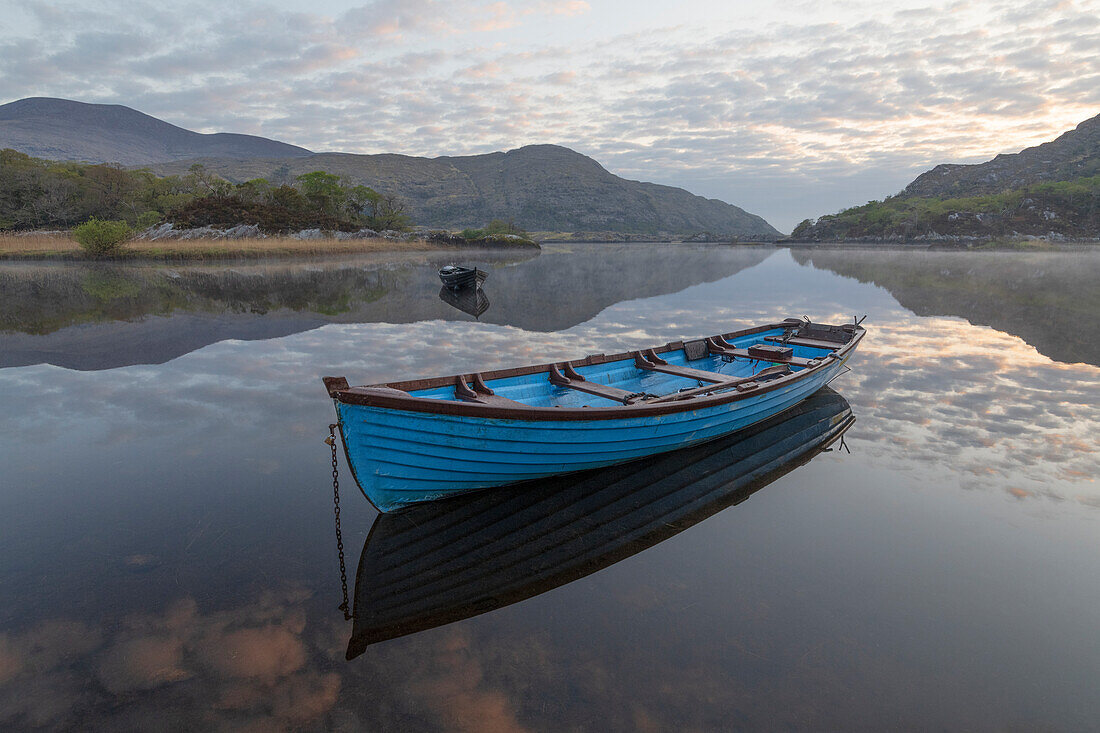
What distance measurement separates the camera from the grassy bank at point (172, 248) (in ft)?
147

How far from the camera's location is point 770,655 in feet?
16.4

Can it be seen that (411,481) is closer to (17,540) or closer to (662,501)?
(662,501)

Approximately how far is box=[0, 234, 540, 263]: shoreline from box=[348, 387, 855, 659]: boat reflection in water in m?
50.9

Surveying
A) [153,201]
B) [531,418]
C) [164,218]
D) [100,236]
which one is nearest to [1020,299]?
[531,418]

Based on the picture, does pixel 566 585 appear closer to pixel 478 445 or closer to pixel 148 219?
pixel 478 445

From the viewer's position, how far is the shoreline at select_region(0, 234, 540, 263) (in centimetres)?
4481

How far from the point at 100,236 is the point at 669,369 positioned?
5219cm

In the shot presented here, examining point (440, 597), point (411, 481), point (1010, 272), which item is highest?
point (1010, 272)

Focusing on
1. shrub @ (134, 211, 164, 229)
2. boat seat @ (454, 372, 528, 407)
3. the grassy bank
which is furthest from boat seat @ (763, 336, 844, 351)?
shrub @ (134, 211, 164, 229)

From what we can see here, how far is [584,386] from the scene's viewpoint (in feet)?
31.9

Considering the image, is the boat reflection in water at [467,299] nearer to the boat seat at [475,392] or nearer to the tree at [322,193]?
the boat seat at [475,392]

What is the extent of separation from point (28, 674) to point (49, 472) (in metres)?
4.86

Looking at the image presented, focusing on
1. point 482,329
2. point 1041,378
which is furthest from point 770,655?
point 482,329

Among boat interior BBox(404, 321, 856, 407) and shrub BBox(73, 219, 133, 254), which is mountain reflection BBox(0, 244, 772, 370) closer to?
shrub BBox(73, 219, 133, 254)
